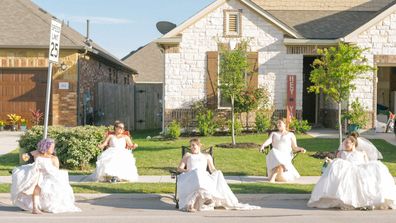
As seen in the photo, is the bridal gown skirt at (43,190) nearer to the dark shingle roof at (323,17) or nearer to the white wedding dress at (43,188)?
the white wedding dress at (43,188)

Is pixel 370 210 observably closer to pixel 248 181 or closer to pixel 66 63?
pixel 248 181

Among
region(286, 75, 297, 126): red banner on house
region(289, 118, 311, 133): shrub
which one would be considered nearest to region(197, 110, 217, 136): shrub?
region(289, 118, 311, 133): shrub

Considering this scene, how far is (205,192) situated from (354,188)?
2.43m

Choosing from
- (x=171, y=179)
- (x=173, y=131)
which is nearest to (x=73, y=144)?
(x=171, y=179)

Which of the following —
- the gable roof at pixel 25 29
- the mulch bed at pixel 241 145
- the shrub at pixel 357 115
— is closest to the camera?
the mulch bed at pixel 241 145

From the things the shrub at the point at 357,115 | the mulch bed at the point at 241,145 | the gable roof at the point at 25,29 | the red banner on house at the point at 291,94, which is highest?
the gable roof at the point at 25,29

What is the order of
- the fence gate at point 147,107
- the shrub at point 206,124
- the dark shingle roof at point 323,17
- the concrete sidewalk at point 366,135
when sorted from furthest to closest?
the fence gate at point 147,107
the dark shingle roof at point 323,17
the shrub at point 206,124
the concrete sidewalk at point 366,135

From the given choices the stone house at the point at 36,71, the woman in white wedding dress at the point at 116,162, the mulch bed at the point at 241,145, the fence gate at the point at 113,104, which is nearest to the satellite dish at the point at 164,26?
the stone house at the point at 36,71

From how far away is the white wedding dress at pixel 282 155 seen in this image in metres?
13.4

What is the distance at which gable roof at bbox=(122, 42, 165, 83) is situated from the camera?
46.2 metres

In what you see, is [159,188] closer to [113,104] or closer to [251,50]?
[251,50]

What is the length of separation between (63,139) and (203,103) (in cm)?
932

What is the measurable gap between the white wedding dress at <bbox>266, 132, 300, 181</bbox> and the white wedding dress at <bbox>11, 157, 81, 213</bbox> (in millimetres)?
4596

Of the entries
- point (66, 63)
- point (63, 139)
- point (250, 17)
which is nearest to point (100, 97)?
point (66, 63)
